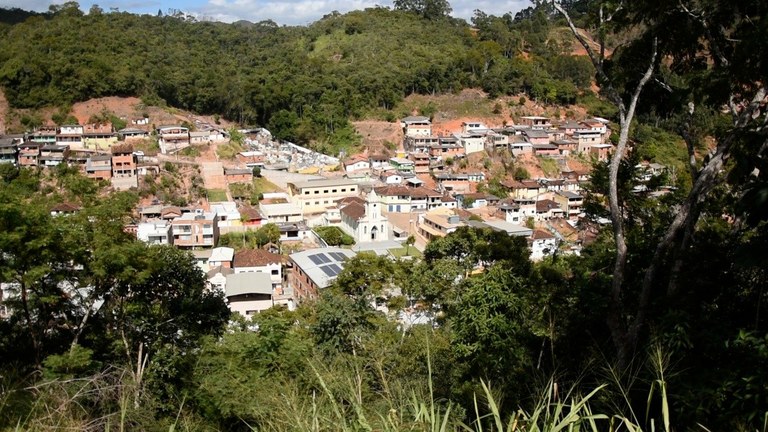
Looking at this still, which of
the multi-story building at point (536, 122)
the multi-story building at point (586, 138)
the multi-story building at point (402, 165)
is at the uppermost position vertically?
the multi-story building at point (536, 122)

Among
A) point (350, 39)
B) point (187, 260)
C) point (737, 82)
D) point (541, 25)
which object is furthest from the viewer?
point (541, 25)

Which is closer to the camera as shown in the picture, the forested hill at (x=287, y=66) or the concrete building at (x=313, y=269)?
the concrete building at (x=313, y=269)

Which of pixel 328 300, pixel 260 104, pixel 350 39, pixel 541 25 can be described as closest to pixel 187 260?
pixel 328 300

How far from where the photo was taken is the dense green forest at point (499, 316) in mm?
1904

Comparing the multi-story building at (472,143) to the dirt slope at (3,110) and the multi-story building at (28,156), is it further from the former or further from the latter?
the dirt slope at (3,110)

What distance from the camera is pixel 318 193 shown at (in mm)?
19578

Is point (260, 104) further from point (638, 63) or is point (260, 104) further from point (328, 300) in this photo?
point (638, 63)

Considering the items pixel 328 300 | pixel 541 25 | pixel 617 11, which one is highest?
pixel 541 25

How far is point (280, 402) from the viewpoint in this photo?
6.06 feet

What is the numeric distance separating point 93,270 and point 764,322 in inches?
173

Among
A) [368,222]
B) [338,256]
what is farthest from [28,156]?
[338,256]

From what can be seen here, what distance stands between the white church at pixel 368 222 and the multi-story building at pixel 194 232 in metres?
3.84

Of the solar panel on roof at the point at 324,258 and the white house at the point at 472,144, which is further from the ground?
the white house at the point at 472,144

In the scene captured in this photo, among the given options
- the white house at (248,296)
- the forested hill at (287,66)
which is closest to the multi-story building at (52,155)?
the forested hill at (287,66)
